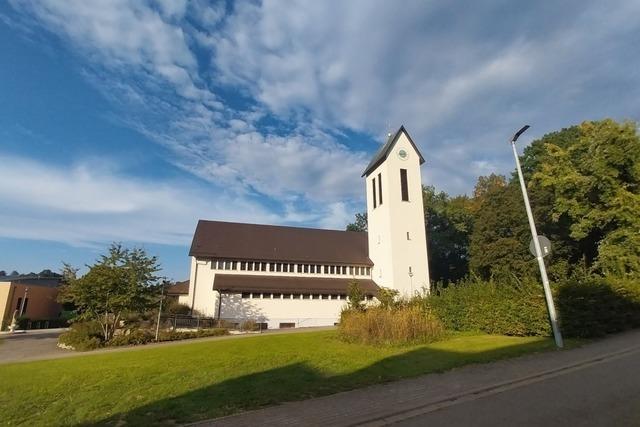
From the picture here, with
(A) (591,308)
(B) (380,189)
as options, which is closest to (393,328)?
(A) (591,308)

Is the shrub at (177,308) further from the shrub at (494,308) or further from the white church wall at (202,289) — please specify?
the shrub at (494,308)

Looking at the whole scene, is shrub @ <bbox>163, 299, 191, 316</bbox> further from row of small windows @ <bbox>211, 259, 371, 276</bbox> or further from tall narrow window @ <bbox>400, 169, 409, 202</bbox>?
tall narrow window @ <bbox>400, 169, 409, 202</bbox>

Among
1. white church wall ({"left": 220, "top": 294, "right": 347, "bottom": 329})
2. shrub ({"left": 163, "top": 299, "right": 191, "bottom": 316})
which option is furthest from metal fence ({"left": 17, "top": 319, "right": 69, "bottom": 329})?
→ white church wall ({"left": 220, "top": 294, "right": 347, "bottom": 329})

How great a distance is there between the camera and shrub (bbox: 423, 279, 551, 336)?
1448 cm

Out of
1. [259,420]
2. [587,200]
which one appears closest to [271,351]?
[259,420]

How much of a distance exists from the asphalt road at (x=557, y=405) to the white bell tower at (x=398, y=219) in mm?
27520

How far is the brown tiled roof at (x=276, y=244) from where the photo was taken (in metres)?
37.9

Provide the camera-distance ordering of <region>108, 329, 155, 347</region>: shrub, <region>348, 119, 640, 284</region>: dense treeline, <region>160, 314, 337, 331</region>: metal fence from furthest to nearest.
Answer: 1. <region>160, 314, 337, 331</region>: metal fence
2. <region>348, 119, 640, 284</region>: dense treeline
3. <region>108, 329, 155, 347</region>: shrub

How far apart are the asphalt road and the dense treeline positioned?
7891 millimetres

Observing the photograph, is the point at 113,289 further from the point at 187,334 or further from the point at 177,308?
the point at 177,308

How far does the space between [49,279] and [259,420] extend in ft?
205

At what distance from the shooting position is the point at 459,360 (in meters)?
10.6

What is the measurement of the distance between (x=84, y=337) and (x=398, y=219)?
26157 millimetres

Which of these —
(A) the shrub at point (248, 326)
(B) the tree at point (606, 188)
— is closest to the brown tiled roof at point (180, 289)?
(A) the shrub at point (248, 326)
